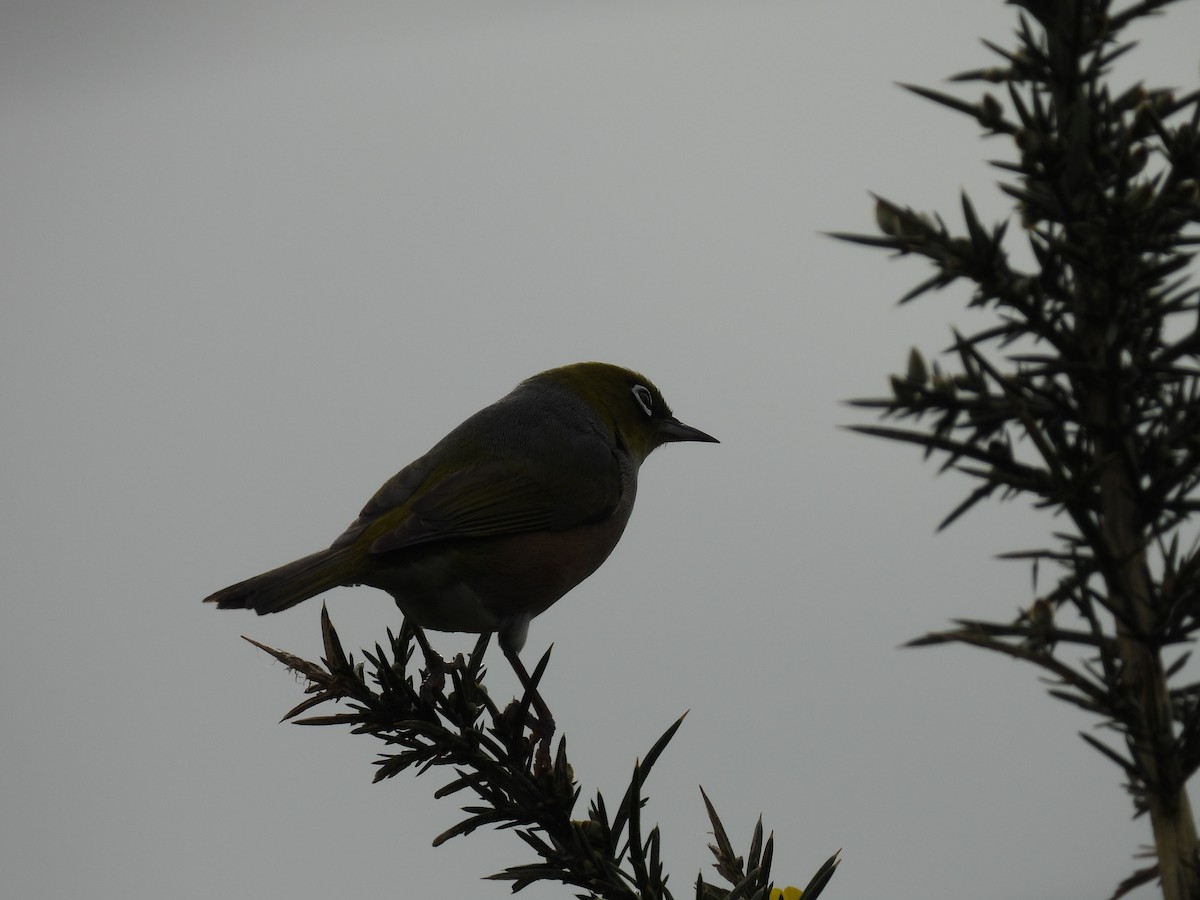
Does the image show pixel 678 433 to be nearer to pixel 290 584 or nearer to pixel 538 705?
pixel 538 705

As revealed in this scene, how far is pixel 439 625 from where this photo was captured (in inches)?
201

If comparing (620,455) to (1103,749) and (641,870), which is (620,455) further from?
(1103,749)

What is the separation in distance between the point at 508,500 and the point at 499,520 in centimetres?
20

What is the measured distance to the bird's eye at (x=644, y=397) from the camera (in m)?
6.83

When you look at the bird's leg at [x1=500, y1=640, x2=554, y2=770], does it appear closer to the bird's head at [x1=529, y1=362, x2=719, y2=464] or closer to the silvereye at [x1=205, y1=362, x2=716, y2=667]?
the silvereye at [x1=205, y1=362, x2=716, y2=667]

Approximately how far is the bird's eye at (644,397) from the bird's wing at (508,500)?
1.92 ft

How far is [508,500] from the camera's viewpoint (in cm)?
559

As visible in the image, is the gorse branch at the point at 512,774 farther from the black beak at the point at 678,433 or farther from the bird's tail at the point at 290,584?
the black beak at the point at 678,433

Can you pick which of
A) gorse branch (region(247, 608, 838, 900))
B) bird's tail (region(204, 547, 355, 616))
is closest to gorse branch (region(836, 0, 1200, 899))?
gorse branch (region(247, 608, 838, 900))

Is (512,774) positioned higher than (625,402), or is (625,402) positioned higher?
(625,402)

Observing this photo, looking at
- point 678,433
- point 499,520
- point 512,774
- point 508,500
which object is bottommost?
point 512,774

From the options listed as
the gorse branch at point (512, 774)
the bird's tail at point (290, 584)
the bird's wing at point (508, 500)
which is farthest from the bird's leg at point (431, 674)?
the bird's wing at point (508, 500)

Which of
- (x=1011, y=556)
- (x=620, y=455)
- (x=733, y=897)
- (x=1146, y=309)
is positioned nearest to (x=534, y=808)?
(x=733, y=897)

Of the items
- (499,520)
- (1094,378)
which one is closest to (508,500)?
(499,520)
